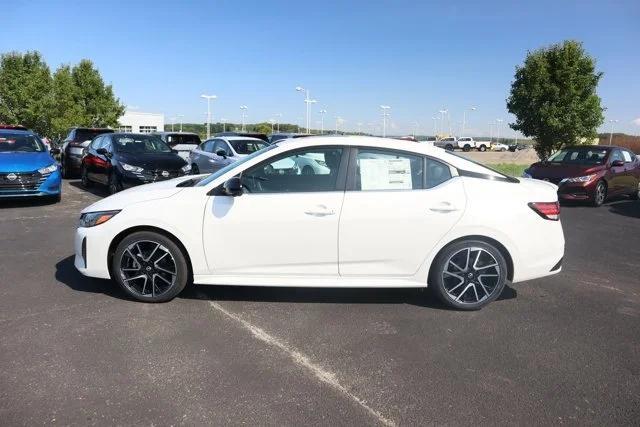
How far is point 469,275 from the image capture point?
14.7 ft

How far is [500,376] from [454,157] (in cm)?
207

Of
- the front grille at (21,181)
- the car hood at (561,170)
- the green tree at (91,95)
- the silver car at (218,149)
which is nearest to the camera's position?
the front grille at (21,181)

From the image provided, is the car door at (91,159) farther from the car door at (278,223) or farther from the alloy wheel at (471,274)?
the alloy wheel at (471,274)

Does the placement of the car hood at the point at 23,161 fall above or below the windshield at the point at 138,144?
below

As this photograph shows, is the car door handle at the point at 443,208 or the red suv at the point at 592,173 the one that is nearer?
the car door handle at the point at 443,208

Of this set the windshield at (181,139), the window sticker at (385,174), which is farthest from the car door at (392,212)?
the windshield at (181,139)

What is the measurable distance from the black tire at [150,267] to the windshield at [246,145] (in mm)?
9045

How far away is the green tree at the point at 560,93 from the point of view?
17.0 m

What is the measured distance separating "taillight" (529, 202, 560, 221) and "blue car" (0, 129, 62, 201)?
928 centimetres

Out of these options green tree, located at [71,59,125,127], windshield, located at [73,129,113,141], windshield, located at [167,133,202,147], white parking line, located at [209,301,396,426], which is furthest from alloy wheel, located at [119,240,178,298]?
green tree, located at [71,59,125,127]

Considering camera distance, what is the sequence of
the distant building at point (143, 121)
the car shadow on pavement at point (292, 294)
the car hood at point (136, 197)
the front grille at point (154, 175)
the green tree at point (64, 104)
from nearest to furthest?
the car hood at point (136, 197)
the car shadow on pavement at point (292, 294)
the front grille at point (154, 175)
the green tree at point (64, 104)
the distant building at point (143, 121)

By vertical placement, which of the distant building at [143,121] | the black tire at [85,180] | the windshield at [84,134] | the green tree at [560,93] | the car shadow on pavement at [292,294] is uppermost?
the distant building at [143,121]

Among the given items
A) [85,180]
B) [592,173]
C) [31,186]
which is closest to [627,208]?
[592,173]

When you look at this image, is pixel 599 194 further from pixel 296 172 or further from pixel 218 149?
pixel 296 172
